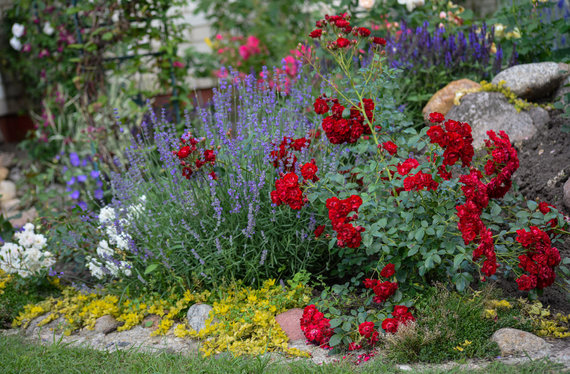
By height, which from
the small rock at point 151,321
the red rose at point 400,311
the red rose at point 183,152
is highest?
the red rose at point 183,152

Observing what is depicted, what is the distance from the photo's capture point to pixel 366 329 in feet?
8.96

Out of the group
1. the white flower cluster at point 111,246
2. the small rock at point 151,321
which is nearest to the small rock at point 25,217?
the white flower cluster at point 111,246

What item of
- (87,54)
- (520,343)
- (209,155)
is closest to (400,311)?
→ (520,343)

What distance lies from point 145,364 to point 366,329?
3.52ft

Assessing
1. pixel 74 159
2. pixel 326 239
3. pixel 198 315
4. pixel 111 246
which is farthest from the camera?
pixel 74 159

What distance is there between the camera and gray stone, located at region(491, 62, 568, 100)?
4426mm

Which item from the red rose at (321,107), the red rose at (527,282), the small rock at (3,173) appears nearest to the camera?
the red rose at (527,282)

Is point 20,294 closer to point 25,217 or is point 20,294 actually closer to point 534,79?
point 25,217

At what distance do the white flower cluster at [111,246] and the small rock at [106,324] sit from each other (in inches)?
11.3

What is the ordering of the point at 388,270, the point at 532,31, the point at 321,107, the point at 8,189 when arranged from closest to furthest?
the point at 388,270
the point at 321,107
the point at 532,31
the point at 8,189

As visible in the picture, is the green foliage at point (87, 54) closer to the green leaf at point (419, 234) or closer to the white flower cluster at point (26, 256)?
the white flower cluster at point (26, 256)

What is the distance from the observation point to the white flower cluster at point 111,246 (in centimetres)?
362

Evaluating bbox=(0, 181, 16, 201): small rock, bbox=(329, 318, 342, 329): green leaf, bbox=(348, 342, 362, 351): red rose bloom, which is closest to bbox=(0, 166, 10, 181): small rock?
bbox=(0, 181, 16, 201): small rock

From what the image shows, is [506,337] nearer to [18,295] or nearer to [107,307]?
[107,307]
